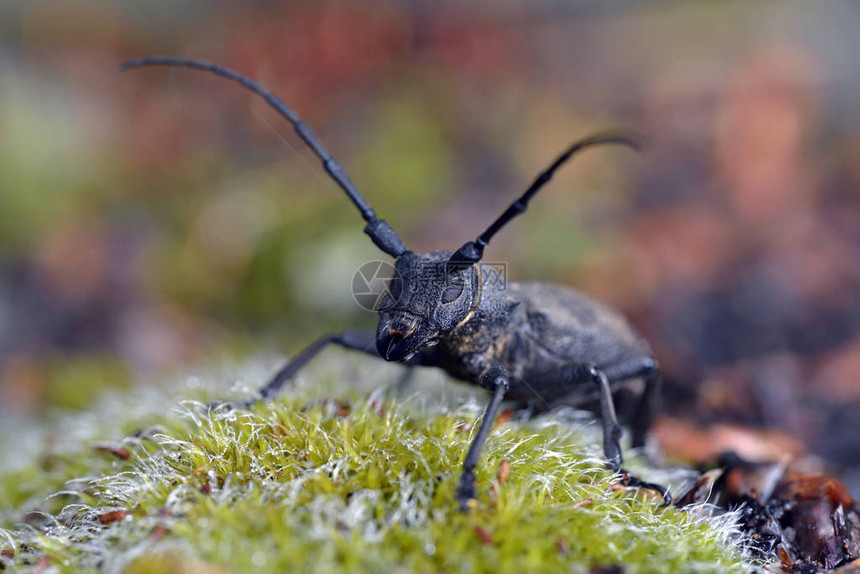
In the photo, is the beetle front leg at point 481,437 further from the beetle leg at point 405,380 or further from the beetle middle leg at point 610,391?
the beetle leg at point 405,380

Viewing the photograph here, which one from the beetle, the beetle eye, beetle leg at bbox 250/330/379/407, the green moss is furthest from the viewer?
beetle leg at bbox 250/330/379/407

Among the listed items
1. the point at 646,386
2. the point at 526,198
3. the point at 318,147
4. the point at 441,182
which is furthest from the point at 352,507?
the point at 441,182

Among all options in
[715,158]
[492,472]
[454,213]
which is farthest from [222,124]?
[492,472]

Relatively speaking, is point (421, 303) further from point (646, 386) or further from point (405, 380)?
point (646, 386)

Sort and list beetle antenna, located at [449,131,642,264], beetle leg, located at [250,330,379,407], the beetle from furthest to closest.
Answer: beetle leg, located at [250,330,379,407]
the beetle
beetle antenna, located at [449,131,642,264]

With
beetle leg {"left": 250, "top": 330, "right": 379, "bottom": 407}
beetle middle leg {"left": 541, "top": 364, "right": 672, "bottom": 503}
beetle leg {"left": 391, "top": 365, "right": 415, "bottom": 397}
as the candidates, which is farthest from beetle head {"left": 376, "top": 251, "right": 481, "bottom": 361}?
beetle leg {"left": 391, "top": 365, "right": 415, "bottom": 397}

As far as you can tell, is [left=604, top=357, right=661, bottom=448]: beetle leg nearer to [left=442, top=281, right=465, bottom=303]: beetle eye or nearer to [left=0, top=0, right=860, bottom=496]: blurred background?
[left=0, top=0, right=860, bottom=496]: blurred background

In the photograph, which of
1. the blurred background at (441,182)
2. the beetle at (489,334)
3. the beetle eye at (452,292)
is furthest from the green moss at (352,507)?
the blurred background at (441,182)
